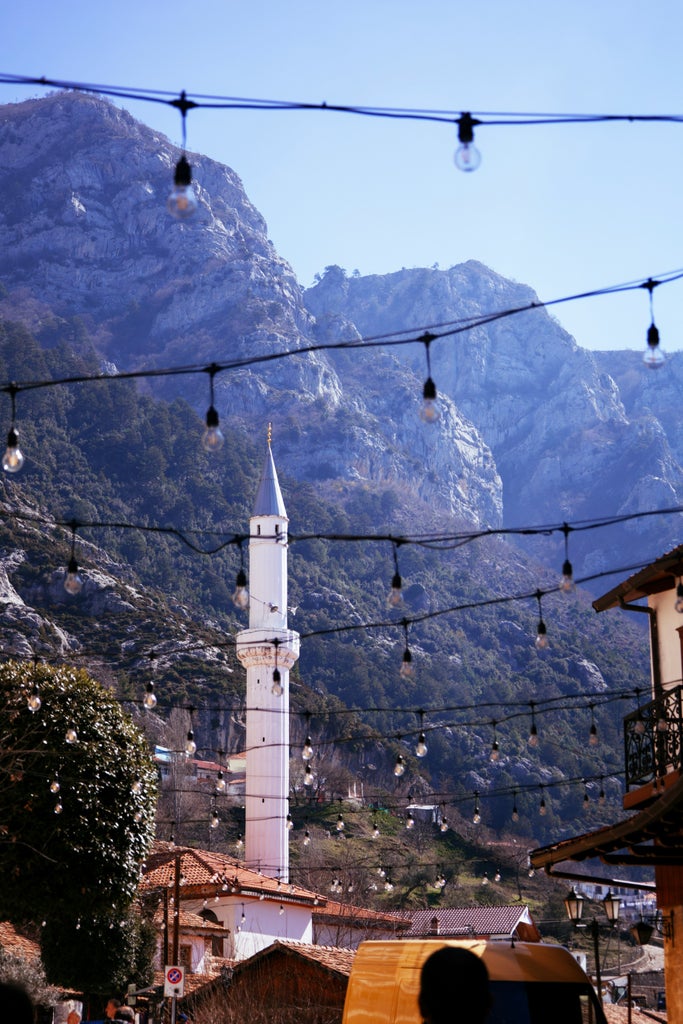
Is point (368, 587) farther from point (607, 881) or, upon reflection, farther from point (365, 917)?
point (607, 881)

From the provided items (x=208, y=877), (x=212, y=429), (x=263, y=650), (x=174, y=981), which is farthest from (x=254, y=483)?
(x=212, y=429)

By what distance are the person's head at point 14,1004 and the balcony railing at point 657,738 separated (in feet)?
48.1

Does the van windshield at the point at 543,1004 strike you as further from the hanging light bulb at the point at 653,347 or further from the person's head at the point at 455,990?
the person's head at the point at 455,990

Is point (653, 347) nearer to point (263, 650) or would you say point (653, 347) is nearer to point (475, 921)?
point (475, 921)

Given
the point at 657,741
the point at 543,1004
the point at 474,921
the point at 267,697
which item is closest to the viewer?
the point at 543,1004

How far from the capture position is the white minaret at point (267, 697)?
2500 inches

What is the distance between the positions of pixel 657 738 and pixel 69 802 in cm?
1250

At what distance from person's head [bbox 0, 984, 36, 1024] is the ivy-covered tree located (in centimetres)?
2188

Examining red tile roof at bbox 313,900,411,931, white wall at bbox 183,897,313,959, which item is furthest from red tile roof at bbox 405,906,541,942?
white wall at bbox 183,897,313,959

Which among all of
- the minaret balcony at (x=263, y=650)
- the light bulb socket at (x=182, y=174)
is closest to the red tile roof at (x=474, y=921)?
the minaret balcony at (x=263, y=650)

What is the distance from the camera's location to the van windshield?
44.3 feet

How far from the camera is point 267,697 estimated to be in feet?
216

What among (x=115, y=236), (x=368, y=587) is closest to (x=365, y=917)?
(x=368, y=587)

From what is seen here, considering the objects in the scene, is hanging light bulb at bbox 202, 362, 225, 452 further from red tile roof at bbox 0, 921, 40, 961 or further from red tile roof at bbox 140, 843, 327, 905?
red tile roof at bbox 140, 843, 327, 905
